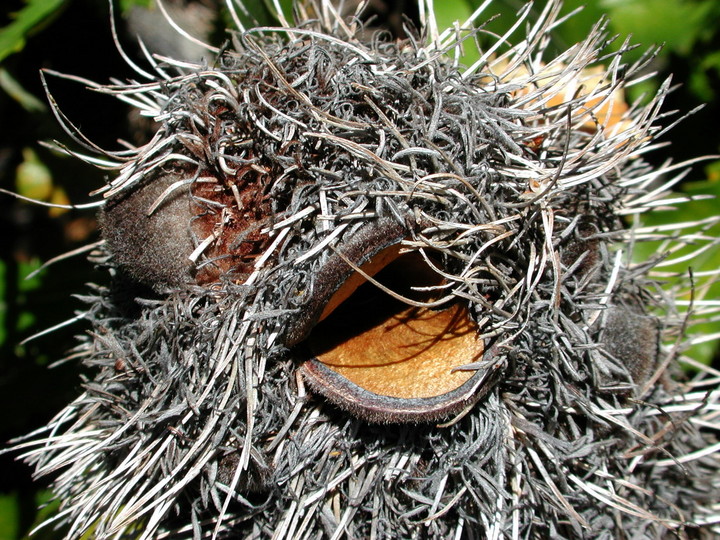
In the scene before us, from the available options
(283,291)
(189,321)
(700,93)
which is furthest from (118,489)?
(700,93)

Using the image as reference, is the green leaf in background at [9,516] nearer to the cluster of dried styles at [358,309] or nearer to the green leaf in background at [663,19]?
the cluster of dried styles at [358,309]

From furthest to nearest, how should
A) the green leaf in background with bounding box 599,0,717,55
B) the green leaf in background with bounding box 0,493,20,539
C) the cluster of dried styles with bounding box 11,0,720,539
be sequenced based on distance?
the green leaf in background with bounding box 599,0,717,55, the green leaf in background with bounding box 0,493,20,539, the cluster of dried styles with bounding box 11,0,720,539

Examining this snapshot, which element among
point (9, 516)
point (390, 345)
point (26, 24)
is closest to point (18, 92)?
point (26, 24)

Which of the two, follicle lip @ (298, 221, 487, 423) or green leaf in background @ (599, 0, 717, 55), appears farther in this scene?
green leaf in background @ (599, 0, 717, 55)

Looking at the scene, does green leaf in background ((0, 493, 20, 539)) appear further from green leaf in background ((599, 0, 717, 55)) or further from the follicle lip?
green leaf in background ((599, 0, 717, 55))

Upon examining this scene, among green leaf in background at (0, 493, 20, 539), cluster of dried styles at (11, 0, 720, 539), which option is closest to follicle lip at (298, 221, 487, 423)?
cluster of dried styles at (11, 0, 720, 539)

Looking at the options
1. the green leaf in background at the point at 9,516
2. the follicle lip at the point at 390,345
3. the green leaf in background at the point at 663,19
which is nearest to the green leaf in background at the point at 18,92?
the green leaf in background at the point at 9,516

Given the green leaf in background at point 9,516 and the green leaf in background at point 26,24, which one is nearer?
the green leaf in background at point 26,24
